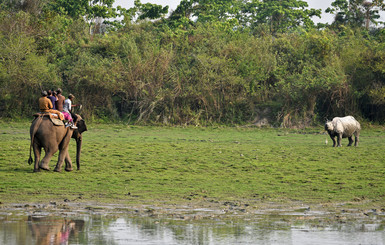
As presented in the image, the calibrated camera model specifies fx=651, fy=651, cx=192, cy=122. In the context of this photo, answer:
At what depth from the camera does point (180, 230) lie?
885cm

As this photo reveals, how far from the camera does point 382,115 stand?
35.3 m

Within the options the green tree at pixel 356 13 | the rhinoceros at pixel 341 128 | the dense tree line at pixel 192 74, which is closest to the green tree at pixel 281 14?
the green tree at pixel 356 13

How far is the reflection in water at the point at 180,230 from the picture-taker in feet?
26.6

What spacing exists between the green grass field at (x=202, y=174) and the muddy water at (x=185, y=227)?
4.49ft

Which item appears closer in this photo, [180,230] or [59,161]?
[180,230]

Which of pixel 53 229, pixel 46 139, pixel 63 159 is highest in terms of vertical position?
pixel 46 139

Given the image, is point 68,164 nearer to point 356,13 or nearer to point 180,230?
point 180,230

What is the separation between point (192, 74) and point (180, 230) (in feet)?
89.7

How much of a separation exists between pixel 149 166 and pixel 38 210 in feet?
21.1

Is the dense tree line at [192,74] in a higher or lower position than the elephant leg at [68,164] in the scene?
higher

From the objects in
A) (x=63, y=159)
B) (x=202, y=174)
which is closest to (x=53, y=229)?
(x=63, y=159)

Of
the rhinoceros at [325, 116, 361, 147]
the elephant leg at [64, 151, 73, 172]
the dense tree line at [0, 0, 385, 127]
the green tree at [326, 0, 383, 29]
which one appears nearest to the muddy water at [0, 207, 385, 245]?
the elephant leg at [64, 151, 73, 172]

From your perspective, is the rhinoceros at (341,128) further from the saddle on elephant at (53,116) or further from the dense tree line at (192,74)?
the saddle on elephant at (53,116)

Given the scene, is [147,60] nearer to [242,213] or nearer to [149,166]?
[149,166]
